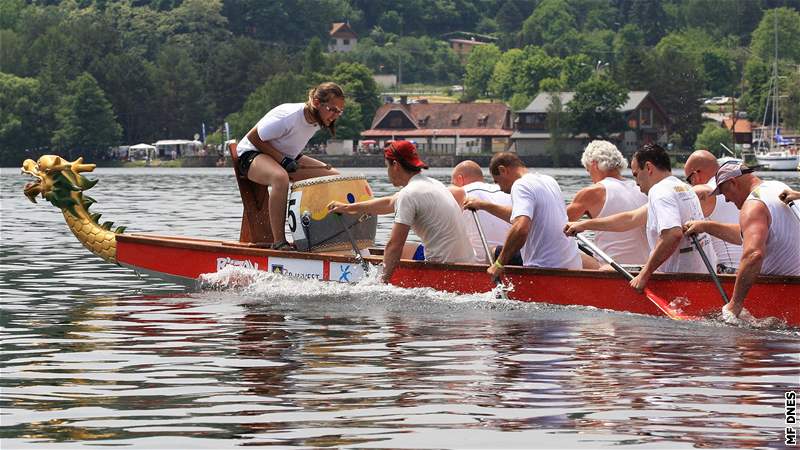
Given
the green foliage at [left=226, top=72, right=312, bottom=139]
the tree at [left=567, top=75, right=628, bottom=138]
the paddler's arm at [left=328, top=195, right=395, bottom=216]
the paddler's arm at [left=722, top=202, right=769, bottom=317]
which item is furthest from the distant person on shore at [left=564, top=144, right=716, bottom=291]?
the green foliage at [left=226, top=72, right=312, bottom=139]

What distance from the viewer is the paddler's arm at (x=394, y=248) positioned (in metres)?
16.8

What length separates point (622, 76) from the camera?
590 feet

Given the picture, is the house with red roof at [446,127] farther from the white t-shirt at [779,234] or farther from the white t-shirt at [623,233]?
the white t-shirt at [779,234]

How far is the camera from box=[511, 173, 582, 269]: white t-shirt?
52.7 feet

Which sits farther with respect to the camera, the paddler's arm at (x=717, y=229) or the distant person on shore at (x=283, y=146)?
the distant person on shore at (x=283, y=146)

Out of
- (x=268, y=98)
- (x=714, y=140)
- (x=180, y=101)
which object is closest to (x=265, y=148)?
(x=714, y=140)

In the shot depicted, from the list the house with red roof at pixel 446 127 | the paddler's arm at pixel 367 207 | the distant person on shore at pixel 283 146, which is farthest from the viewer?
the house with red roof at pixel 446 127

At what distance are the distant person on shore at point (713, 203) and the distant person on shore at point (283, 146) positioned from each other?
394cm

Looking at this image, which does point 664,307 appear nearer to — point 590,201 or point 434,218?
point 590,201

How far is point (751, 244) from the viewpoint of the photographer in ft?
47.2

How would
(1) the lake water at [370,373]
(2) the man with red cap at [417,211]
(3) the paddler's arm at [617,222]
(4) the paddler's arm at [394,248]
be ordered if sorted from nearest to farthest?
(1) the lake water at [370,373] → (3) the paddler's arm at [617,222] → (2) the man with red cap at [417,211] → (4) the paddler's arm at [394,248]

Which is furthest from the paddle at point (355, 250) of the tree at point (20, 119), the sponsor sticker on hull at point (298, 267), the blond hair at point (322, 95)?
the tree at point (20, 119)

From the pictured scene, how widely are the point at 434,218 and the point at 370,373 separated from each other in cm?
399

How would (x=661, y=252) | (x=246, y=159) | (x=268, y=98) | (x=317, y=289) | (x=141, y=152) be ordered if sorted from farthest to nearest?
(x=268, y=98) < (x=141, y=152) < (x=246, y=159) < (x=317, y=289) < (x=661, y=252)
